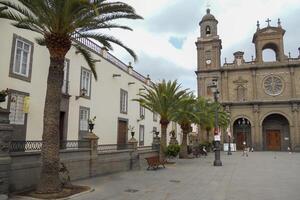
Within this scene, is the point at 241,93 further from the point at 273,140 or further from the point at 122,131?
the point at 122,131

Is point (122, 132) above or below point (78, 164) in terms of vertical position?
above

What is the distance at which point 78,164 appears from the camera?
583 inches

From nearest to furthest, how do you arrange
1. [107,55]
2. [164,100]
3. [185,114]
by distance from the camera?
[164,100] < [107,55] < [185,114]

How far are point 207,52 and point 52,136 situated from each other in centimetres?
4507

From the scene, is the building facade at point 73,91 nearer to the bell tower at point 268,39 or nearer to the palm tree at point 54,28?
the palm tree at point 54,28

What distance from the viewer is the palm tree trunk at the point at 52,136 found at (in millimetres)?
10562

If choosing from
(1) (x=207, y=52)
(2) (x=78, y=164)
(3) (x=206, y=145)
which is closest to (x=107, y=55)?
(2) (x=78, y=164)

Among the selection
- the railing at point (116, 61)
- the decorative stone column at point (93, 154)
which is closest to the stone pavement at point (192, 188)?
the decorative stone column at point (93, 154)

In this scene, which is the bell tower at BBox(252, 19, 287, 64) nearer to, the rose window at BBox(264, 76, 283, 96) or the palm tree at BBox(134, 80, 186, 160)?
the rose window at BBox(264, 76, 283, 96)

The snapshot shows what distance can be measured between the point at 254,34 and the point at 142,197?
4858cm

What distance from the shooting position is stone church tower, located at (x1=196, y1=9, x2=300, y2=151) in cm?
4806

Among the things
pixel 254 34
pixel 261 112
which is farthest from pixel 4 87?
pixel 254 34

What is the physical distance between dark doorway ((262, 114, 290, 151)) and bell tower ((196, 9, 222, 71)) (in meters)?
12.7

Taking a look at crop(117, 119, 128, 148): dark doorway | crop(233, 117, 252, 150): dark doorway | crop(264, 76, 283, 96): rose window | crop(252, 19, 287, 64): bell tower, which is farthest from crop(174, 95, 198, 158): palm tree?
crop(252, 19, 287, 64): bell tower
